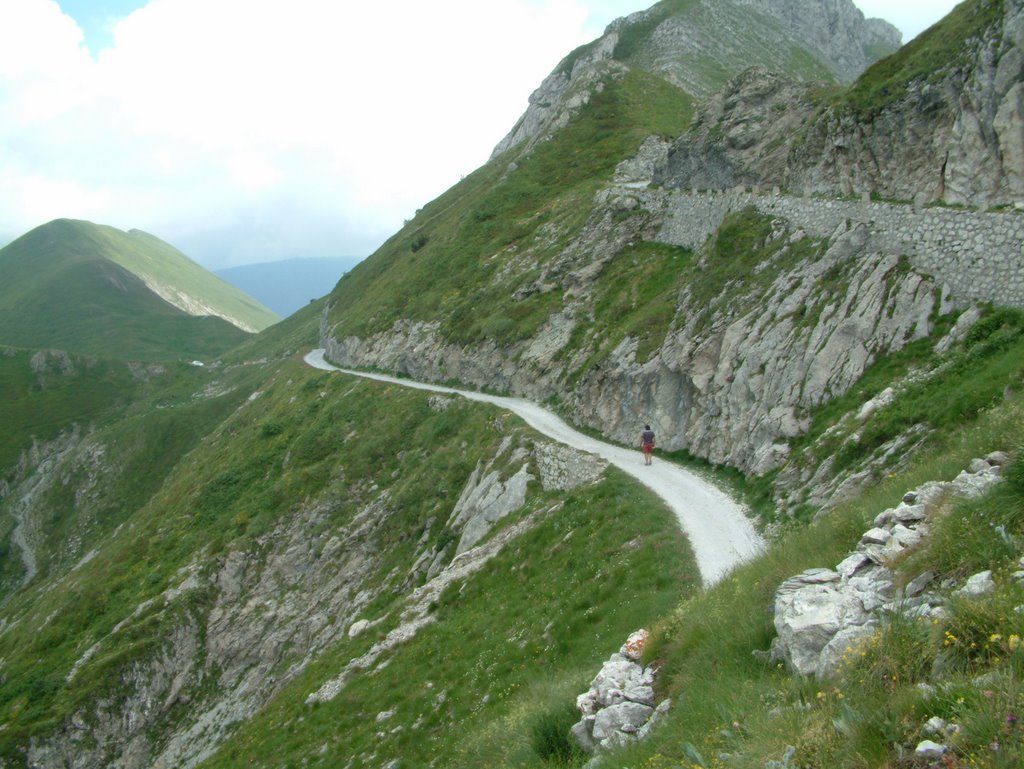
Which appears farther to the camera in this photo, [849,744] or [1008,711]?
[849,744]

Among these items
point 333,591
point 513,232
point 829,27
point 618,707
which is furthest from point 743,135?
point 829,27

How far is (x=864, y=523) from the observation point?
10.8m

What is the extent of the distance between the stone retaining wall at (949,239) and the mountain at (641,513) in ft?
0.37

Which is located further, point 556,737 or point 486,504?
point 486,504

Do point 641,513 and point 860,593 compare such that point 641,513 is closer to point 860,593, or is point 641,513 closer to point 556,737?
point 556,737

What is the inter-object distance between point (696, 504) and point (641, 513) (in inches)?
91.8

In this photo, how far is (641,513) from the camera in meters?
24.0

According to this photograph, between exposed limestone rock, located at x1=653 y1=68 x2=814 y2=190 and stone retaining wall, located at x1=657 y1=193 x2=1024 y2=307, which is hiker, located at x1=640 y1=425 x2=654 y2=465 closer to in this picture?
stone retaining wall, located at x1=657 y1=193 x2=1024 y2=307

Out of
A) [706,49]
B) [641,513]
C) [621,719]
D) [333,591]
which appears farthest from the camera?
[706,49]

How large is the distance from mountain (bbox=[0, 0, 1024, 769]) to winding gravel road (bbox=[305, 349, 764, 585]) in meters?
0.65

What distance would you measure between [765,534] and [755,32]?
13373 cm

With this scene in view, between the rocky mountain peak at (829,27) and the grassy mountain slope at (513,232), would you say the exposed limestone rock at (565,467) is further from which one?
the rocky mountain peak at (829,27)

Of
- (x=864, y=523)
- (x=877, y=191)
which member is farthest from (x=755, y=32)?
(x=864, y=523)

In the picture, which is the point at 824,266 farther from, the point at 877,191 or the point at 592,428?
the point at 592,428
